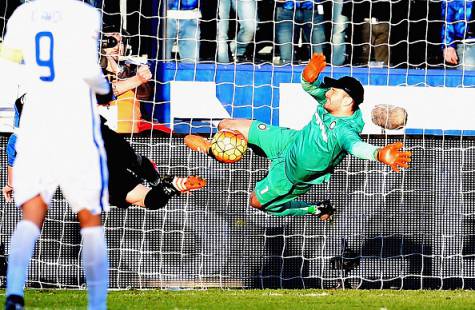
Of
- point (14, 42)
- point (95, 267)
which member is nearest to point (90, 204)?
point (95, 267)

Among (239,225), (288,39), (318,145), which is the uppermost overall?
(288,39)

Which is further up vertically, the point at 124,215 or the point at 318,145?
the point at 318,145

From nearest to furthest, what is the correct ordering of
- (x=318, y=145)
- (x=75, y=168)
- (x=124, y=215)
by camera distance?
(x=75, y=168) < (x=318, y=145) < (x=124, y=215)

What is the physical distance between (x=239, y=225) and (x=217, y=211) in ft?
0.79

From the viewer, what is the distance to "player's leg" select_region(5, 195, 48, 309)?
5914mm

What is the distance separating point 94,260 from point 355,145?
369 cm

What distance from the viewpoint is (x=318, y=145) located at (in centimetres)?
970

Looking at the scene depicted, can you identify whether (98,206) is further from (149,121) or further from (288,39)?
(288,39)

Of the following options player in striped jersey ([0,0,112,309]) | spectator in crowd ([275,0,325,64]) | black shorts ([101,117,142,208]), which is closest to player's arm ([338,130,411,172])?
black shorts ([101,117,142,208])

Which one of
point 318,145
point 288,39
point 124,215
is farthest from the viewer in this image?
point 288,39

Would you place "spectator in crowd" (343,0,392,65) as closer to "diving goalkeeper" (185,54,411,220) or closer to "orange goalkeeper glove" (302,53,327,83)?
"diving goalkeeper" (185,54,411,220)

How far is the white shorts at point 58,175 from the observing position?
6062 millimetres

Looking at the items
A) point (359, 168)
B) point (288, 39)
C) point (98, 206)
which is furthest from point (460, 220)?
point (98, 206)

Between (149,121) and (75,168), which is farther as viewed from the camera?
(149,121)
